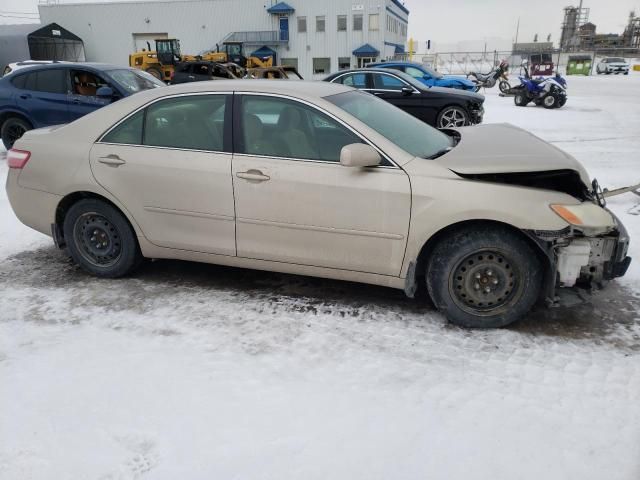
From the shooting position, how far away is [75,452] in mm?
2377

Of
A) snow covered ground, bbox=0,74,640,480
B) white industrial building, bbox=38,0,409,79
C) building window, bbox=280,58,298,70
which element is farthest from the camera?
building window, bbox=280,58,298,70

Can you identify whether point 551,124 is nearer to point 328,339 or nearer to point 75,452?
point 328,339

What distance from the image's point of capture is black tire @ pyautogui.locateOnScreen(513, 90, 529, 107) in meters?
17.6

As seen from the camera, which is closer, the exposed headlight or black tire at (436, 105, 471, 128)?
the exposed headlight

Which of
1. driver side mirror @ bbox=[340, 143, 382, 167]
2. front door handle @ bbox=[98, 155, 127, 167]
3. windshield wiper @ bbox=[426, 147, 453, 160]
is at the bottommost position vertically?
front door handle @ bbox=[98, 155, 127, 167]

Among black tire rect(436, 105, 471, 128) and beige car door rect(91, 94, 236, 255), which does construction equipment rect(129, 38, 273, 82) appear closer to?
black tire rect(436, 105, 471, 128)

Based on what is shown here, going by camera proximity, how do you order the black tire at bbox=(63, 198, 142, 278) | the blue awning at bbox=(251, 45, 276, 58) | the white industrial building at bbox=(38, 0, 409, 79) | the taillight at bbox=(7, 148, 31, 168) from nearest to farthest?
1. the black tire at bbox=(63, 198, 142, 278)
2. the taillight at bbox=(7, 148, 31, 168)
3. the white industrial building at bbox=(38, 0, 409, 79)
4. the blue awning at bbox=(251, 45, 276, 58)

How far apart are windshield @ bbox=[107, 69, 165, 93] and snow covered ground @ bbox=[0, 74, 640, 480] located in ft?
18.1

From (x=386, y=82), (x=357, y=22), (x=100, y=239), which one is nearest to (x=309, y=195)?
(x=100, y=239)

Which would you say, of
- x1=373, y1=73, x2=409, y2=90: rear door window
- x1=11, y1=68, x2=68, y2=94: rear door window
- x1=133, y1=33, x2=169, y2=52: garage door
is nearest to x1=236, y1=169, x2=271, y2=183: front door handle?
x1=11, y1=68, x2=68, y2=94: rear door window

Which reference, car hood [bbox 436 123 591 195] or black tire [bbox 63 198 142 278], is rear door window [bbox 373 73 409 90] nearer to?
car hood [bbox 436 123 591 195]

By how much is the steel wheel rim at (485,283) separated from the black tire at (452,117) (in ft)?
28.9

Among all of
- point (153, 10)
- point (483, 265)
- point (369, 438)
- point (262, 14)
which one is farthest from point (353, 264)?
point (153, 10)

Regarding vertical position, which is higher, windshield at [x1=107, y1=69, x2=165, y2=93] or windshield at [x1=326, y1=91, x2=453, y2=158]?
windshield at [x1=107, y1=69, x2=165, y2=93]
